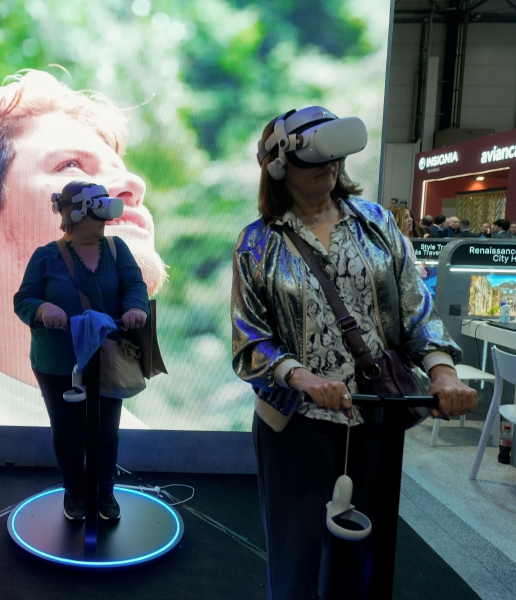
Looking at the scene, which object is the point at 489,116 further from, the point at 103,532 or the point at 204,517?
the point at 103,532

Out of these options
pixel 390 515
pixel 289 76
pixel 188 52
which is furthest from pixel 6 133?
pixel 390 515

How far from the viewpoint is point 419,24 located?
616 inches

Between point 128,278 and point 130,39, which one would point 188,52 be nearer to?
point 130,39

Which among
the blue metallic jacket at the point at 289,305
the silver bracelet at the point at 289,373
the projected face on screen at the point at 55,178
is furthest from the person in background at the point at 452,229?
the silver bracelet at the point at 289,373

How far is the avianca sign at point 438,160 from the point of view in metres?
12.9

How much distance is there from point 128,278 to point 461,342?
3332mm

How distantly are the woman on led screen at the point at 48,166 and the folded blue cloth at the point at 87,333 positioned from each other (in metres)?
0.97

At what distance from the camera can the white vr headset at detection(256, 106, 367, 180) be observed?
122cm

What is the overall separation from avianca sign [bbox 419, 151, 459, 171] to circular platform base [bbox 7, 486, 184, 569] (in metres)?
11.8

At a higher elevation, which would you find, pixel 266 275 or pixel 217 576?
pixel 266 275

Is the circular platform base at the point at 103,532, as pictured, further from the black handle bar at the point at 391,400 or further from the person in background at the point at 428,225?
the person in background at the point at 428,225

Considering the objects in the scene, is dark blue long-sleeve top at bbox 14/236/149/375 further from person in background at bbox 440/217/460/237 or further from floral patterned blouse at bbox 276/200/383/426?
person in background at bbox 440/217/460/237

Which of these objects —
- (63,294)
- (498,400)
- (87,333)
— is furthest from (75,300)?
(498,400)

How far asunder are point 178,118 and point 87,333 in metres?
1.38
